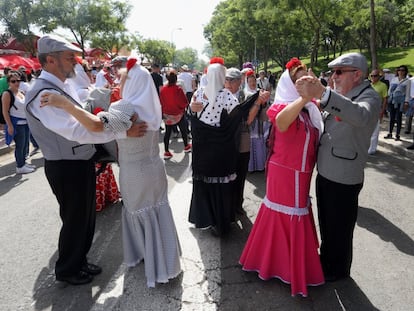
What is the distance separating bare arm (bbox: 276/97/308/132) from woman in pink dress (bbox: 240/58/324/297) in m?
0.01

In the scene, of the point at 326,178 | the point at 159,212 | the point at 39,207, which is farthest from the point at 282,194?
the point at 39,207

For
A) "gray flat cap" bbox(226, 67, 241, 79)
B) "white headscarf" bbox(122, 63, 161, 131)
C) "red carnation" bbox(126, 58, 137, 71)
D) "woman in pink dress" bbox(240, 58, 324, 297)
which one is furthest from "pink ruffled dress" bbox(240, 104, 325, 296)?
"gray flat cap" bbox(226, 67, 241, 79)

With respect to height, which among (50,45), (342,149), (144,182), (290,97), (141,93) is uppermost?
(50,45)

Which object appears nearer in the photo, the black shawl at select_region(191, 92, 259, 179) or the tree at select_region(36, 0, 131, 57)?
the black shawl at select_region(191, 92, 259, 179)

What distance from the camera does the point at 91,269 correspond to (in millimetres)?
3141

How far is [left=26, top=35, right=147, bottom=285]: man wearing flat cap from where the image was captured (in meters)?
2.39

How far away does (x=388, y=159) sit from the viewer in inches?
282

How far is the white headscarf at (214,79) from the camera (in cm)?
337

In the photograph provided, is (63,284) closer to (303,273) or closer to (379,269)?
(303,273)

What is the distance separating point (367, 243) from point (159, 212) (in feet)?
7.86

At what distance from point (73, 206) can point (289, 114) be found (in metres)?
1.95

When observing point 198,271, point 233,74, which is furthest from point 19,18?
point 198,271

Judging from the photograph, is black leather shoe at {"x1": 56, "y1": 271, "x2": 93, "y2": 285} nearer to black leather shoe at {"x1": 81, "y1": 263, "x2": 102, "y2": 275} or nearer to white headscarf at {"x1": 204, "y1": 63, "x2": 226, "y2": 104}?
black leather shoe at {"x1": 81, "y1": 263, "x2": 102, "y2": 275}

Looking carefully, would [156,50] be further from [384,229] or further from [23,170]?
[384,229]
